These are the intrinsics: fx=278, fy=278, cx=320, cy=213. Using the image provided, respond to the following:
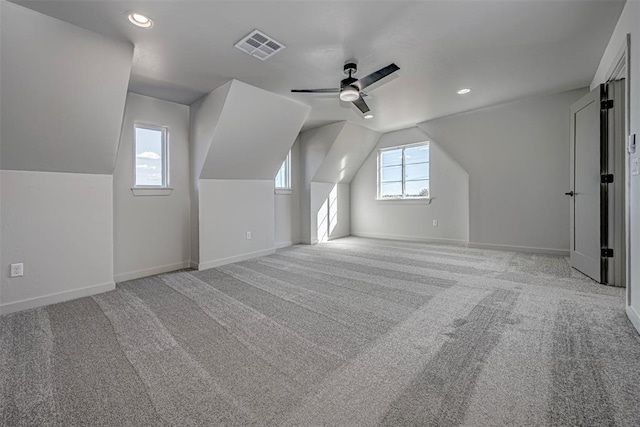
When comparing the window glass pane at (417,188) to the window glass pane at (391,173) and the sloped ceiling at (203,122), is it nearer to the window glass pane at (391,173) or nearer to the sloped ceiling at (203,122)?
the window glass pane at (391,173)

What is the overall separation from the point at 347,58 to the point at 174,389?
3.16 metres

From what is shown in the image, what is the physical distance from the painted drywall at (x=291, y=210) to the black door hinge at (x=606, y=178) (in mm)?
4707

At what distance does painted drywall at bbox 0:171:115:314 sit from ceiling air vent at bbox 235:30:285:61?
2128 mm

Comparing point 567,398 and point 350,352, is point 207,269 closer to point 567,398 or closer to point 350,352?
point 350,352

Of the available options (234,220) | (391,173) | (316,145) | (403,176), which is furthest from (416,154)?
(234,220)

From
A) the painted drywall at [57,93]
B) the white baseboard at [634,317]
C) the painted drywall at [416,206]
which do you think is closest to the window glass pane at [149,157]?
the painted drywall at [57,93]

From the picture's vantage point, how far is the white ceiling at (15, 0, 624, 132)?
2.21 metres

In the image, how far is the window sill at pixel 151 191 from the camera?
148 inches

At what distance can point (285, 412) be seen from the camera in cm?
129

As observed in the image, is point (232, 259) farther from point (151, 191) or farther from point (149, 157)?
point (149, 157)

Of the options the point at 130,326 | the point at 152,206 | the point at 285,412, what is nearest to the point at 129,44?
the point at 152,206

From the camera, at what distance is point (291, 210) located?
6.14 meters

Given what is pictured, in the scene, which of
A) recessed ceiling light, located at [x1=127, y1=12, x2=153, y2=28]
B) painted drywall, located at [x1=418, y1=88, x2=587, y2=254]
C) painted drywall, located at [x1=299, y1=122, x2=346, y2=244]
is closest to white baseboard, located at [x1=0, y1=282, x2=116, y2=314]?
recessed ceiling light, located at [x1=127, y1=12, x2=153, y2=28]

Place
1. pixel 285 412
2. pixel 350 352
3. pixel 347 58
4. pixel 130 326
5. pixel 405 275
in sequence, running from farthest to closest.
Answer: pixel 405 275, pixel 347 58, pixel 130 326, pixel 350 352, pixel 285 412
